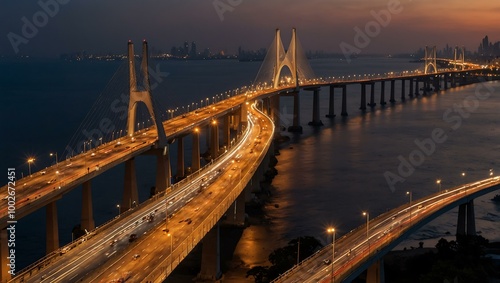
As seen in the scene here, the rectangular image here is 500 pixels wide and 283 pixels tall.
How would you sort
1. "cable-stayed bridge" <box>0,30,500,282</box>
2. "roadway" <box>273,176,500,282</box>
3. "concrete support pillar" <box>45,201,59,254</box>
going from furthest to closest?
"concrete support pillar" <box>45,201,59,254</box> → "roadway" <box>273,176,500,282</box> → "cable-stayed bridge" <box>0,30,500,282</box>

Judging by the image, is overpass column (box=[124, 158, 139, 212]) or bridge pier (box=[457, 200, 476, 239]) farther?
overpass column (box=[124, 158, 139, 212])

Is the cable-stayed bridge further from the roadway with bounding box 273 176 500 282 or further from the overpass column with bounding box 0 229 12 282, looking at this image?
the roadway with bounding box 273 176 500 282

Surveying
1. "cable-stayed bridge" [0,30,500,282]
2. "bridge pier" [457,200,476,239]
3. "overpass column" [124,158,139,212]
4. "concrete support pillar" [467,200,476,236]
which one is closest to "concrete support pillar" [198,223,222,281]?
"cable-stayed bridge" [0,30,500,282]

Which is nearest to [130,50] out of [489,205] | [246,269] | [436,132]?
[246,269]

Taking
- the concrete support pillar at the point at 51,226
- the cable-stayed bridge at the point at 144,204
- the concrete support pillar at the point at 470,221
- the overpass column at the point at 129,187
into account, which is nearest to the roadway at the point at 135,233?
the cable-stayed bridge at the point at 144,204

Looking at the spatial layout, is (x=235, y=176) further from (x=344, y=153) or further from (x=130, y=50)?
(x=344, y=153)
